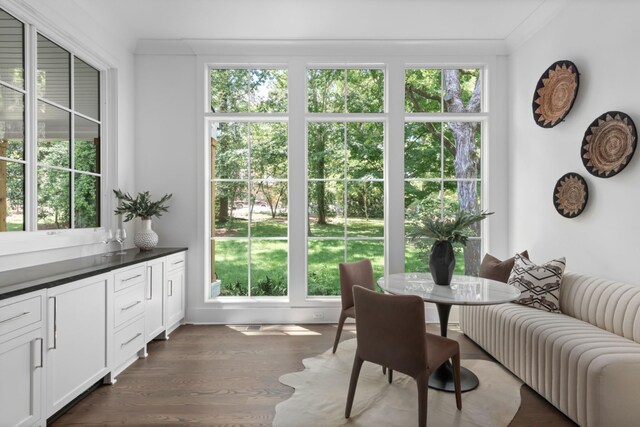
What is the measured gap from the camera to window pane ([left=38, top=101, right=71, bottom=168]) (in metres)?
2.59

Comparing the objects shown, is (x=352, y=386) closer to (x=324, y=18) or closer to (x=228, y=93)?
(x=324, y=18)

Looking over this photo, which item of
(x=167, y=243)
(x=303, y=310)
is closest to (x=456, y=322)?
(x=303, y=310)

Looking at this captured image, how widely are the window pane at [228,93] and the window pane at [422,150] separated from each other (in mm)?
1986

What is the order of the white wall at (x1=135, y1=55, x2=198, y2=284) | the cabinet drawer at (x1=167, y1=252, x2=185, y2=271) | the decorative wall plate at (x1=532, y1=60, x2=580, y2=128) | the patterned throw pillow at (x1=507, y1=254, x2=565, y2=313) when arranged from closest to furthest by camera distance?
the patterned throw pillow at (x1=507, y1=254, x2=565, y2=313)
the decorative wall plate at (x1=532, y1=60, x2=580, y2=128)
the cabinet drawer at (x1=167, y1=252, x2=185, y2=271)
the white wall at (x1=135, y1=55, x2=198, y2=284)

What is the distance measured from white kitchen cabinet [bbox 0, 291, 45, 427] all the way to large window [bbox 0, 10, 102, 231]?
0.85 m

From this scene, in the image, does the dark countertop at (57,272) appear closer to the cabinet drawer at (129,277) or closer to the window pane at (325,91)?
the cabinet drawer at (129,277)

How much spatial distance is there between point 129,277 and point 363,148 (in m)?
2.81

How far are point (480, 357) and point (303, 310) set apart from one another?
1.86 m

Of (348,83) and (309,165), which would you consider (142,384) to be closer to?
(309,165)

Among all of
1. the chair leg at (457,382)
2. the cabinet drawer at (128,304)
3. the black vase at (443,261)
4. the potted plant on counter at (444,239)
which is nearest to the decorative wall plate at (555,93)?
the potted plant on counter at (444,239)

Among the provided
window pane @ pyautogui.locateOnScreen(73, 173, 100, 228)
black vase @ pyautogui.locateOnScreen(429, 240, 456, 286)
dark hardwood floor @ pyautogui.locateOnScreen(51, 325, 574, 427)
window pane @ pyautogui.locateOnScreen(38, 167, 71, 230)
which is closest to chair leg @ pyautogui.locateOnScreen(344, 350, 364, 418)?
dark hardwood floor @ pyautogui.locateOnScreen(51, 325, 574, 427)

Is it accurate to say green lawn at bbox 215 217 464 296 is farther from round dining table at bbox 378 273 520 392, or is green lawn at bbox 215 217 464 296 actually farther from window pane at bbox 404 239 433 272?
round dining table at bbox 378 273 520 392

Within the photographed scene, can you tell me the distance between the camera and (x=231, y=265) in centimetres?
416

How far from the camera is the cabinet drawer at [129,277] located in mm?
2523
